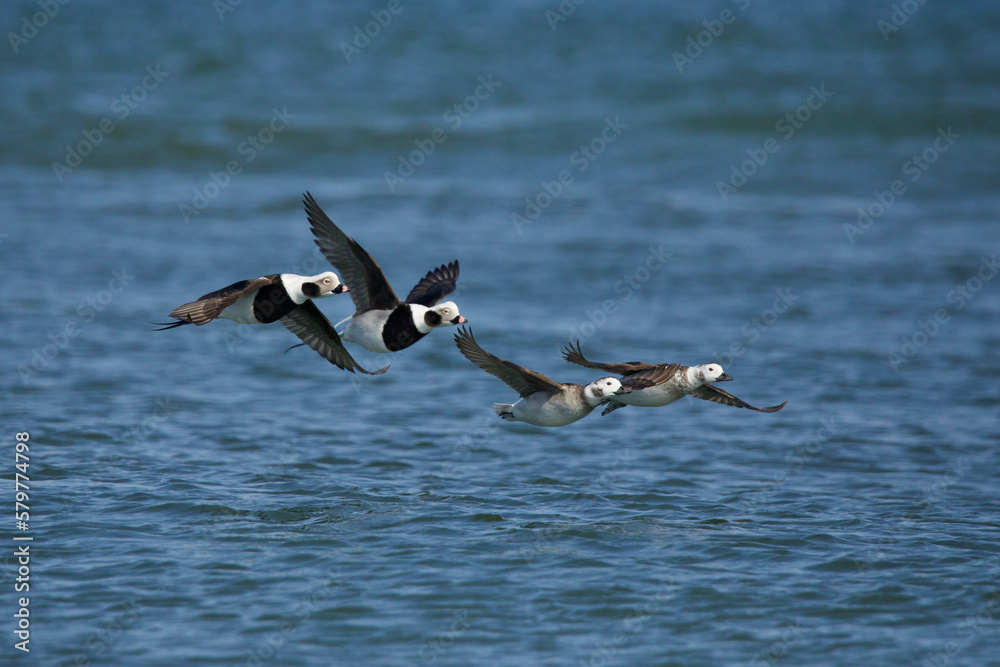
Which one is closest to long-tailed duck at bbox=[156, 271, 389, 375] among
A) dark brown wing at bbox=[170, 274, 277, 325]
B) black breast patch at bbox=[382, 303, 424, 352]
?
dark brown wing at bbox=[170, 274, 277, 325]

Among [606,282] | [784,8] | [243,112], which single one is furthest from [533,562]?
[784,8]

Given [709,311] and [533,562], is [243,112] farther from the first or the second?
[533,562]

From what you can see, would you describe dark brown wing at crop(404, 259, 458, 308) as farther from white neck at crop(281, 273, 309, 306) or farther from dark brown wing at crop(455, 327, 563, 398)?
white neck at crop(281, 273, 309, 306)

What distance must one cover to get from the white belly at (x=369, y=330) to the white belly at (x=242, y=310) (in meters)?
0.73

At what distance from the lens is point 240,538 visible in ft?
27.8

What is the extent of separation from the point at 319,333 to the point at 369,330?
88 cm

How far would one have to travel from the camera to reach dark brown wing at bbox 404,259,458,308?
921cm

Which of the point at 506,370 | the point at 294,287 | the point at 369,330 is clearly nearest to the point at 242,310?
the point at 294,287

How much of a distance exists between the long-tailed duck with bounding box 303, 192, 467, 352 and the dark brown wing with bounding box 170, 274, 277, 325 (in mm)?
821

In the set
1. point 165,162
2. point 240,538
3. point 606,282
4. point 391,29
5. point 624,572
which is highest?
point 391,29

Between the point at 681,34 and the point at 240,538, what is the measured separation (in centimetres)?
2764

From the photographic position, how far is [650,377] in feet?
27.7

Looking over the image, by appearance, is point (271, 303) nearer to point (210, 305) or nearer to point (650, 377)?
point (210, 305)

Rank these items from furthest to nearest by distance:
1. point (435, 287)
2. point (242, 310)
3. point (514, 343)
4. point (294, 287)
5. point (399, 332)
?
point (514, 343), point (435, 287), point (399, 332), point (294, 287), point (242, 310)
